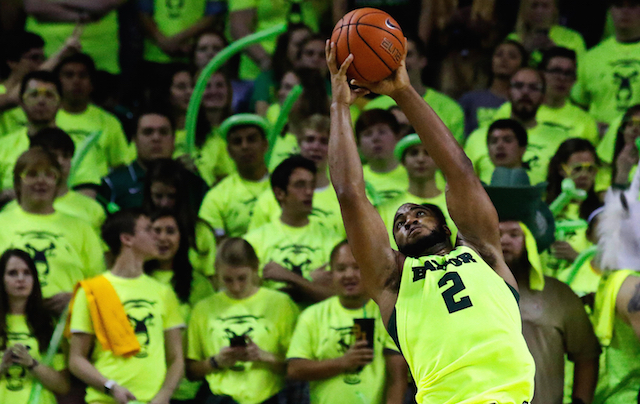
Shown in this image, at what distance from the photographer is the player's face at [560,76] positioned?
7926 mm

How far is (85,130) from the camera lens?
779 cm

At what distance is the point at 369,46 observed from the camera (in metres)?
3.87

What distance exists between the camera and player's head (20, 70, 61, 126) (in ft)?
23.7

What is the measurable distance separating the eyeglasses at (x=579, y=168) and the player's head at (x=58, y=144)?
3.93 meters

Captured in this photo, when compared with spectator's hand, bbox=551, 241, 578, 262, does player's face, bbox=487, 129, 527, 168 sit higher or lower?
higher

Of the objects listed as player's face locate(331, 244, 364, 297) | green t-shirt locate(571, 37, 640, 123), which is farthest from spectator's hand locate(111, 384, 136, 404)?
green t-shirt locate(571, 37, 640, 123)

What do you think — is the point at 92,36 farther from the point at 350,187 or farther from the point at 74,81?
the point at 350,187

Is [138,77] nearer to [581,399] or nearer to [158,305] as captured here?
[158,305]

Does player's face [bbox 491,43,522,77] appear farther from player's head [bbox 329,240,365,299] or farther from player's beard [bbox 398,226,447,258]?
player's beard [bbox 398,226,447,258]

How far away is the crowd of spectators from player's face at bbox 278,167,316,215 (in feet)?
0.05

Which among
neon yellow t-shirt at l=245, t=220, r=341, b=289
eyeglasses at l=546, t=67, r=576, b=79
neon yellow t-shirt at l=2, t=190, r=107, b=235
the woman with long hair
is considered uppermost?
eyeglasses at l=546, t=67, r=576, b=79

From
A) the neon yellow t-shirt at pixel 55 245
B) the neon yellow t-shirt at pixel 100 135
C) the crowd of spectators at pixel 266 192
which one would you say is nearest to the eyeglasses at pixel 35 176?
the crowd of spectators at pixel 266 192

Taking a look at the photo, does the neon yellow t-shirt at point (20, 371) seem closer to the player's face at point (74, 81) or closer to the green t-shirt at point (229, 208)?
the green t-shirt at point (229, 208)

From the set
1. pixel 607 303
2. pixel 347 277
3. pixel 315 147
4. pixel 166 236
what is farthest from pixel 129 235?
pixel 607 303
